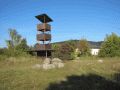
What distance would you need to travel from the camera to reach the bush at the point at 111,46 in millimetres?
43281

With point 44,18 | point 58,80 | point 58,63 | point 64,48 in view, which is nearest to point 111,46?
point 64,48

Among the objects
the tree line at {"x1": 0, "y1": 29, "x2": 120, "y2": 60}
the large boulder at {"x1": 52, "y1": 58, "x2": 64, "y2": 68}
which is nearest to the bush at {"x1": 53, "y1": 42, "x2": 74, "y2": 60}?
the tree line at {"x1": 0, "y1": 29, "x2": 120, "y2": 60}

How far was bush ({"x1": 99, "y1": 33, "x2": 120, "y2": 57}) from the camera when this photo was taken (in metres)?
43.3

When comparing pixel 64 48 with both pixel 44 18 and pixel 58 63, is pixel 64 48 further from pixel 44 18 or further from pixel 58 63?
pixel 58 63

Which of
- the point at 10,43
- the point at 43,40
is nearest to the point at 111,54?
the point at 43,40

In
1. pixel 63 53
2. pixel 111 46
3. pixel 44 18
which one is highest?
pixel 44 18

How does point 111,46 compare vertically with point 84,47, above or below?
below

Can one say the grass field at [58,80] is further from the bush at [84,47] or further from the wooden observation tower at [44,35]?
the bush at [84,47]

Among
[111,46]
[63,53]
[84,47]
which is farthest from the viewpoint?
[84,47]

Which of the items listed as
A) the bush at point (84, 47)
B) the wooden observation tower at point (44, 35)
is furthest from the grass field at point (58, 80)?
the bush at point (84, 47)

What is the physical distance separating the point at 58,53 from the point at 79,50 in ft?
70.6

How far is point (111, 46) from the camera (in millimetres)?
43719

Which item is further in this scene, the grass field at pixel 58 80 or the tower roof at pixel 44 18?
the tower roof at pixel 44 18

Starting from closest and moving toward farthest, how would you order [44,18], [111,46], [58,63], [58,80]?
[58,80] → [58,63] → [44,18] → [111,46]
